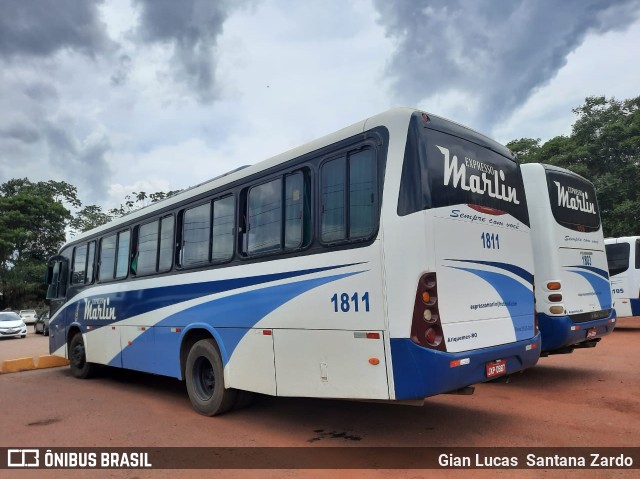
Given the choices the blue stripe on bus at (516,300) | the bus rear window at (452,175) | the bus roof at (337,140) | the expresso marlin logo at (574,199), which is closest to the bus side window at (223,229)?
the bus roof at (337,140)

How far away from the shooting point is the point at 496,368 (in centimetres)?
494

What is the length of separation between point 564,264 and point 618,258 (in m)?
8.48

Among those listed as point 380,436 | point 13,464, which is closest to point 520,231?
point 380,436

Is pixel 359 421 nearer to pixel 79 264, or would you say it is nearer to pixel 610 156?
pixel 79 264

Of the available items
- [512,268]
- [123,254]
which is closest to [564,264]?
[512,268]

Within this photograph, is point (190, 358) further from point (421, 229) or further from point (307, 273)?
point (421, 229)

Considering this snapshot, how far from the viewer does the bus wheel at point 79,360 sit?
1022 centimetres

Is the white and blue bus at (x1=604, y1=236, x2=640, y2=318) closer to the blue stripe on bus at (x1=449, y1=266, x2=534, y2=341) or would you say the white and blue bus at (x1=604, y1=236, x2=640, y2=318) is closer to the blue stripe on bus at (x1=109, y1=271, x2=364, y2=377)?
the blue stripe on bus at (x1=449, y1=266, x2=534, y2=341)

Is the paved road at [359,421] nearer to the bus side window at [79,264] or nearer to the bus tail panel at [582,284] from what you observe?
the bus tail panel at [582,284]

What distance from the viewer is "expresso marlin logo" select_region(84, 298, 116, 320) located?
9250mm

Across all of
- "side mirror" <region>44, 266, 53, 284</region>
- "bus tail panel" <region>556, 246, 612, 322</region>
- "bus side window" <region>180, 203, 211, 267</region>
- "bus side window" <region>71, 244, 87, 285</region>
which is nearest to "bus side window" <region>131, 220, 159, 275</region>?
"bus side window" <region>180, 203, 211, 267</region>

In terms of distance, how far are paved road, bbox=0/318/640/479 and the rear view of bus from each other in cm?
84

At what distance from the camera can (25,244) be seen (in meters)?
40.8

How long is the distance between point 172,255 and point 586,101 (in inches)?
892
